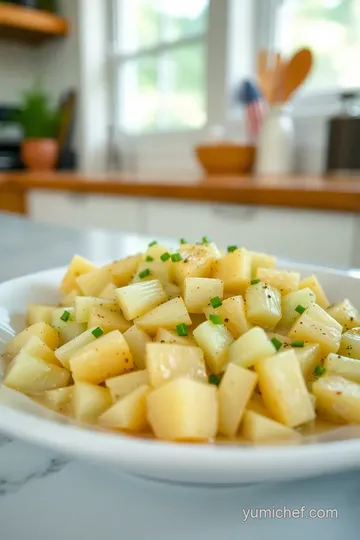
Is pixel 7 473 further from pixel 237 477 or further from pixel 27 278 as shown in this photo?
pixel 27 278

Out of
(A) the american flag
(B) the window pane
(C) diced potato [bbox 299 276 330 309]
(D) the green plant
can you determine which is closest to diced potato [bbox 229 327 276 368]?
(C) diced potato [bbox 299 276 330 309]

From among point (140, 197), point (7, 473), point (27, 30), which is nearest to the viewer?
point (7, 473)

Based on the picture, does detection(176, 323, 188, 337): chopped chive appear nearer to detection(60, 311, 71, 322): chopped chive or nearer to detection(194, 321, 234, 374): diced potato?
detection(194, 321, 234, 374): diced potato

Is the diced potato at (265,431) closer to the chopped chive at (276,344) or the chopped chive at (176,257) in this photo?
the chopped chive at (276,344)

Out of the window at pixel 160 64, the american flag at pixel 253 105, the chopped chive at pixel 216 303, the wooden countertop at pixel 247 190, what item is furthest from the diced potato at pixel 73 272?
the window at pixel 160 64

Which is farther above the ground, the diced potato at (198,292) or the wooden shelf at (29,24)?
the wooden shelf at (29,24)

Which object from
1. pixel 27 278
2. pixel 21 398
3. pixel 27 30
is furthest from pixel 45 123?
pixel 21 398

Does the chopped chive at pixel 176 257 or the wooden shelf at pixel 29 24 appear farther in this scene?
the wooden shelf at pixel 29 24
